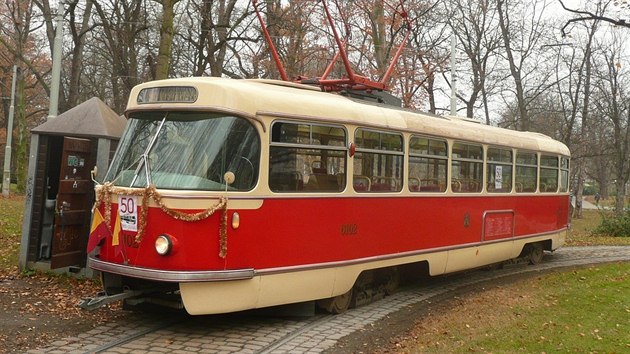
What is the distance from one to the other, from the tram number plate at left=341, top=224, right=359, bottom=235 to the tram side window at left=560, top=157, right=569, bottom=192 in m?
7.96

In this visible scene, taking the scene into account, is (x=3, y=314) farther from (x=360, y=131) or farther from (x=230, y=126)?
(x=360, y=131)

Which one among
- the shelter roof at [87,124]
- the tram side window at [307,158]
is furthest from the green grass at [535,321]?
the shelter roof at [87,124]

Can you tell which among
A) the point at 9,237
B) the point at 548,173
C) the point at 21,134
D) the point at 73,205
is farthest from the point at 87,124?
the point at 21,134

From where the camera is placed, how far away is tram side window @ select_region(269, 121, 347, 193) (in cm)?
729

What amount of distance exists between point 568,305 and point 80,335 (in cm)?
618

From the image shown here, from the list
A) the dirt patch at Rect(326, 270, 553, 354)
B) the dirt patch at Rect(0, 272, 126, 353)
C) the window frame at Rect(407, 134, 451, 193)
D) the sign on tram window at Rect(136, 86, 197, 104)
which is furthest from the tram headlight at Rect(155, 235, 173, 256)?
the window frame at Rect(407, 134, 451, 193)

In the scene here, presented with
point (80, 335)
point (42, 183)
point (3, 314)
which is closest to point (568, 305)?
point (80, 335)

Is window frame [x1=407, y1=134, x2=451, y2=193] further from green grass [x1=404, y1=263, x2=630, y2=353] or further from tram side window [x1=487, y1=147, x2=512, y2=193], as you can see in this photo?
green grass [x1=404, y1=263, x2=630, y2=353]

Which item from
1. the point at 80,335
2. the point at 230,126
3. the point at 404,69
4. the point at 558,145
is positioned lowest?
the point at 80,335

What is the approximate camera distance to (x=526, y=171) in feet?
41.6

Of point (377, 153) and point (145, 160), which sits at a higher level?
point (377, 153)

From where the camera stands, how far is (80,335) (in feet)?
22.8

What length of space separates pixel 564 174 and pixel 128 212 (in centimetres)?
1088

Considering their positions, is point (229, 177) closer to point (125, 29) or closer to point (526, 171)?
point (526, 171)
